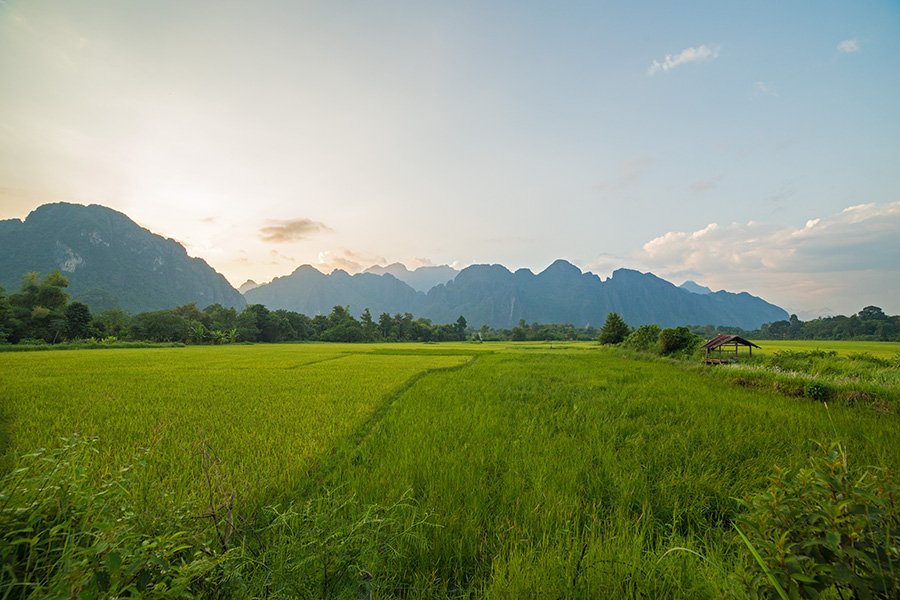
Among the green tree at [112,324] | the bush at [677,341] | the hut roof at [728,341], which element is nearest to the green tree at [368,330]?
Answer: the green tree at [112,324]

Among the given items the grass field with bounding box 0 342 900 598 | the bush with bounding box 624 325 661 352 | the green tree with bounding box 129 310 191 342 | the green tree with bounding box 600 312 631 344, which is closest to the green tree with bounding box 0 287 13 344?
the green tree with bounding box 129 310 191 342

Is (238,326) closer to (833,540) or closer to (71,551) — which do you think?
(71,551)

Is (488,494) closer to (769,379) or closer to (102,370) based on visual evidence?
(769,379)

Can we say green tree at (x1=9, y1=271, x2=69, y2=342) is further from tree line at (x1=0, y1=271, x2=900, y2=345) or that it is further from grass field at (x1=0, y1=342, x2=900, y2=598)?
grass field at (x1=0, y1=342, x2=900, y2=598)

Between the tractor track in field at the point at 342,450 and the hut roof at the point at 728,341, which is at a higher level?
the hut roof at the point at 728,341

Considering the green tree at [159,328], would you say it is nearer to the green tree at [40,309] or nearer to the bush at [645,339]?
the green tree at [40,309]

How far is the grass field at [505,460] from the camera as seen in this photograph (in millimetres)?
2467

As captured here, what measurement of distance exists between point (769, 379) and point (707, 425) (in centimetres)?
769

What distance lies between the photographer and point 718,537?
9.77ft

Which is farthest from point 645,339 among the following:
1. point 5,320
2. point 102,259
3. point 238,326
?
point 102,259

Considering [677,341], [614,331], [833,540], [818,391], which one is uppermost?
[833,540]

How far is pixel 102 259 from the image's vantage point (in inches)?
5069

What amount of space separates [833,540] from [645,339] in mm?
31687

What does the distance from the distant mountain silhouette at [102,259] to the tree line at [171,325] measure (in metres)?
64.0
